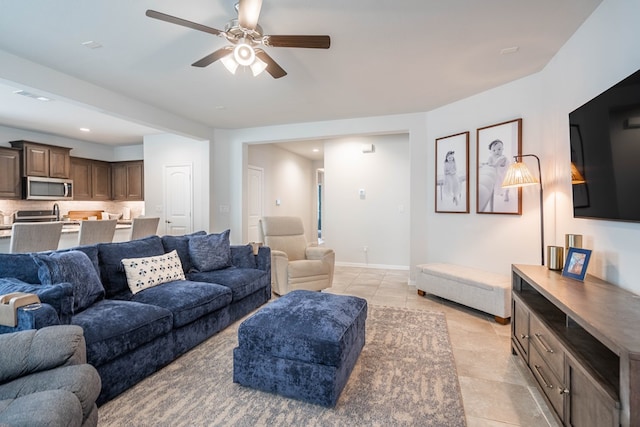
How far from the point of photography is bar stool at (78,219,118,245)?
11.8ft

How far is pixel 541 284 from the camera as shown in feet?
6.31

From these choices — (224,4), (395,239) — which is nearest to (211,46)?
(224,4)

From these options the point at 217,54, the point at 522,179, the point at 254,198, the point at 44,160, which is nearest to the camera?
the point at 217,54

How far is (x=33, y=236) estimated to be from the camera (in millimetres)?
3072

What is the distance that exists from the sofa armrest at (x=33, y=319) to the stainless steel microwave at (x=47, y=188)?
525cm

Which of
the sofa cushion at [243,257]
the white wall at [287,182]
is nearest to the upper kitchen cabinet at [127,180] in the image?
the white wall at [287,182]

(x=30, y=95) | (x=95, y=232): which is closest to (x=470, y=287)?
(x=95, y=232)

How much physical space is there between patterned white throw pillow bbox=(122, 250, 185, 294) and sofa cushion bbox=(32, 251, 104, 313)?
259 mm

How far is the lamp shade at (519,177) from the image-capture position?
9.23 feet

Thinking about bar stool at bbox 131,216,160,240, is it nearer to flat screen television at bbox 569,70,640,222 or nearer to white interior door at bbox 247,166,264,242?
white interior door at bbox 247,166,264,242

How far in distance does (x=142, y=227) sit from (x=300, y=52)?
10.7 feet

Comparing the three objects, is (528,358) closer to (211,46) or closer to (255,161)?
(211,46)

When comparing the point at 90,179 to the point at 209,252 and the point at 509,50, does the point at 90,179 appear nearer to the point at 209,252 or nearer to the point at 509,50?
the point at 209,252

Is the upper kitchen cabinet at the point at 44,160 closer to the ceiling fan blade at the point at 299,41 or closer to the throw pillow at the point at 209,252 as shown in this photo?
the throw pillow at the point at 209,252
